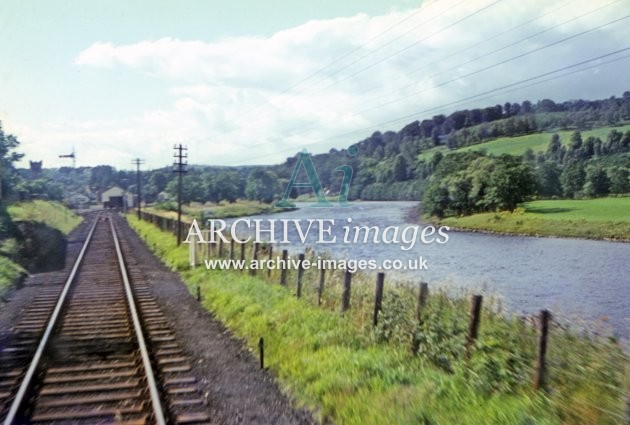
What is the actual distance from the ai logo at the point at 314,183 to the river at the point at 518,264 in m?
0.29

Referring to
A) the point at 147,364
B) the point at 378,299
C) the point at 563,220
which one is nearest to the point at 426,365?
the point at 378,299

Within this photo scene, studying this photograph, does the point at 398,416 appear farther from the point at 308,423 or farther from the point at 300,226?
the point at 300,226

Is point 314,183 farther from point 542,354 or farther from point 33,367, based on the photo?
point 542,354

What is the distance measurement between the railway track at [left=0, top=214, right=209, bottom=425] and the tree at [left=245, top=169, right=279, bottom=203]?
5.71 m

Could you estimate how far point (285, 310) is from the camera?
1193cm

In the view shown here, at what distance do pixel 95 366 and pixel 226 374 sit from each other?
79.6 inches

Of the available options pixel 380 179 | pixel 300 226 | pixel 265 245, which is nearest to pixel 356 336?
pixel 380 179

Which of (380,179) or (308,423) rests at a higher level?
(380,179)

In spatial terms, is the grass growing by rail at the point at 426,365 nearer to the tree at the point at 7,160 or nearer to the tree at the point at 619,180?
the tree at the point at 619,180

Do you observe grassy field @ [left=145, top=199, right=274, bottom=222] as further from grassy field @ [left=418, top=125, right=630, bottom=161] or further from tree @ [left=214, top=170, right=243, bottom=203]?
grassy field @ [left=418, top=125, right=630, bottom=161]

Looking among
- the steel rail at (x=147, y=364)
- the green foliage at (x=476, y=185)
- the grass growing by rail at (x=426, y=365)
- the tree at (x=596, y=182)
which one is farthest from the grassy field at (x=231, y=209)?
the tree at (x=596, y=182)

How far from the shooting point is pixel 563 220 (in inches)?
444

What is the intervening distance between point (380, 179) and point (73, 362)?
319 inches

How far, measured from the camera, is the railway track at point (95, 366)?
6.83 m
